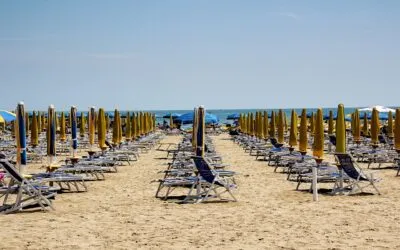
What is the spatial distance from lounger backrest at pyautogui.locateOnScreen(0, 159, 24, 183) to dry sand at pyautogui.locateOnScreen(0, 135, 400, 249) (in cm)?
52

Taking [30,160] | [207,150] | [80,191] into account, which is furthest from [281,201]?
[30,160]

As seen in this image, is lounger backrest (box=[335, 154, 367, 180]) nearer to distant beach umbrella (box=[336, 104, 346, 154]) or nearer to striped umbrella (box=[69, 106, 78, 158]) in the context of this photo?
distant beach umbrella (box=[336, 104, 346, 154])

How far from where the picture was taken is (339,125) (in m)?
11.6

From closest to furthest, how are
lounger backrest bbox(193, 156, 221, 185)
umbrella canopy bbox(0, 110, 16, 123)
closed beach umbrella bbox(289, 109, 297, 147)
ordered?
lounger backrest bbox(193, 156, 221, 185) → closed beach umbrella bbox(289, 109, 297, 147) → umbrella canopy bbox(0, 110, 16, 123)

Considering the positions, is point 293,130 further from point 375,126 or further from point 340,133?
point 340,133

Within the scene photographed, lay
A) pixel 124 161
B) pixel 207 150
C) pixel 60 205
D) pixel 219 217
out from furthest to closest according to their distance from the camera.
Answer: pixel 124 161 → pixel 207 150 → pixel 60 205 → pixel 219 217

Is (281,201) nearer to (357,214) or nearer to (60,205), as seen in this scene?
(357,214)

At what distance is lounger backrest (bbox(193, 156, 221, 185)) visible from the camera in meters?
10.5

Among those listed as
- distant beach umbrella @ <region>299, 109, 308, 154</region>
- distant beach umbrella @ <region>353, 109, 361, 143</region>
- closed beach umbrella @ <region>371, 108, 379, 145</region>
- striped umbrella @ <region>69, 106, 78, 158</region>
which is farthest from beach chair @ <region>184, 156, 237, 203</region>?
distant beach umbrella @ <region>353, 109, 361, 143</region>

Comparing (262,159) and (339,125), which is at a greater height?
(339,125)

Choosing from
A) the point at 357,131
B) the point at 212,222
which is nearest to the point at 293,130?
the point at 357,131

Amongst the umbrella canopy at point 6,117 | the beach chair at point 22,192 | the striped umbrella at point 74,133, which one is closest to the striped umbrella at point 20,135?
the beach chair at point 22,192

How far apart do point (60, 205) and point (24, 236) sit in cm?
250

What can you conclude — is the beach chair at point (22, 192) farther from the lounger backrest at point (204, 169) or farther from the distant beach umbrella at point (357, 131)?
the distant beach umbrella at point (357, 131)
